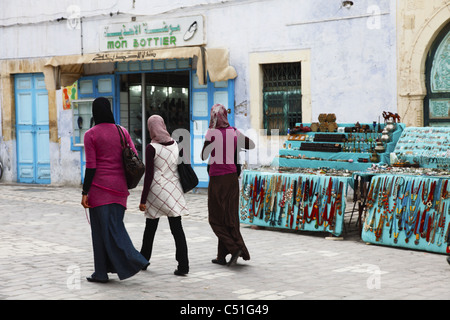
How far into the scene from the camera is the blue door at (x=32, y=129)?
17031mm

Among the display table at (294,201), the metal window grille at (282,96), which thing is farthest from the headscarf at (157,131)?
the metal window grille at (282,96)

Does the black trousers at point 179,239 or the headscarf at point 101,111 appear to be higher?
the headscarf at point 101,111

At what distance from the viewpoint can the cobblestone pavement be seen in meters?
5.94

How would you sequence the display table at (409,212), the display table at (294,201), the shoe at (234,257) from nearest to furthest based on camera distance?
the shoe at (234,257)
the display table at (409,212)
the display table at (294,201)

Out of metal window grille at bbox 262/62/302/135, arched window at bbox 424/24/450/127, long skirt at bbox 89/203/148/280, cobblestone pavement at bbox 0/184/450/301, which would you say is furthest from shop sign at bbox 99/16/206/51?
long skirt at bbox 89/203/148/280

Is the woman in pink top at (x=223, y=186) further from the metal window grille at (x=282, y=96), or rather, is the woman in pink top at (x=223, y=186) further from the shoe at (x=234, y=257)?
the metal window grille at (x=282, y=96)

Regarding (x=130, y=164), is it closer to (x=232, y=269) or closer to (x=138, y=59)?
(x=232, y=269)

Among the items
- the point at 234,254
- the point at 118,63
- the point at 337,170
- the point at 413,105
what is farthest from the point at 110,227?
the point at 118,63

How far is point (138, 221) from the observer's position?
10805 millimetres

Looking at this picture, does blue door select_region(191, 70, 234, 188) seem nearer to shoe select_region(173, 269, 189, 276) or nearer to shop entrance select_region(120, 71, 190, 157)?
shop entrance select_region(120, 71, 190, 157)

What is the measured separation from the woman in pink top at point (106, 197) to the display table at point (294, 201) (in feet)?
11.1

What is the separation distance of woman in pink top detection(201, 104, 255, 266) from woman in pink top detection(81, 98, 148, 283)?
1.11 meters

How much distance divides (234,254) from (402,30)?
20.6ft

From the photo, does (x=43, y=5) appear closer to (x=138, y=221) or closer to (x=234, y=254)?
(x=138, y=221)
